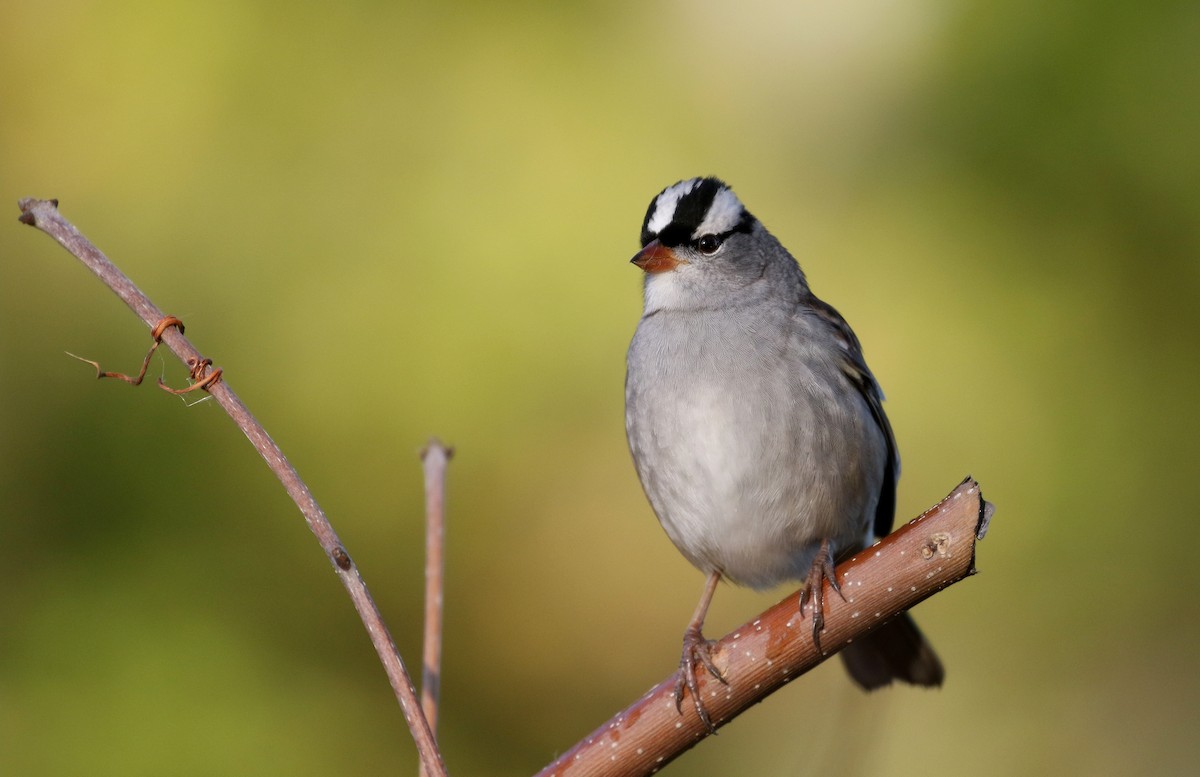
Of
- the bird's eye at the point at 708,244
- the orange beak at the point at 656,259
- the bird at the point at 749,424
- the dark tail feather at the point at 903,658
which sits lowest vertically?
the dark tail feather at the point at 903,658

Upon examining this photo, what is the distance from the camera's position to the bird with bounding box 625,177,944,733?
266 cm

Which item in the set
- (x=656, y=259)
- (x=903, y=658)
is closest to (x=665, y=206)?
(x=656, y=259)

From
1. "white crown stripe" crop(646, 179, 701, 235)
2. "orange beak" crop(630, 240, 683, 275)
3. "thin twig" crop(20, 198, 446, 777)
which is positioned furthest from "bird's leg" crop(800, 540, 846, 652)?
"white crown stripe" crop(646, 179, 701, 235)

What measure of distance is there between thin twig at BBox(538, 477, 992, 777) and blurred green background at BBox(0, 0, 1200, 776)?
1732 mm

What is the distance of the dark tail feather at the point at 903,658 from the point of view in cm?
275

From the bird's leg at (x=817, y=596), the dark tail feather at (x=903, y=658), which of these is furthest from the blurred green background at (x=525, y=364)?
the bird's leg at (x=817, y=596)

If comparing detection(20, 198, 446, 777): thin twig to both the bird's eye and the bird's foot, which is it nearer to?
the bird's foot

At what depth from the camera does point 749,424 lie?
2646mm

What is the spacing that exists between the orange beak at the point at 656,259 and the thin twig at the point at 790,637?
1.26m

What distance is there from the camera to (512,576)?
151 inches

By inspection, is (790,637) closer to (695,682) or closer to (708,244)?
(695,682)

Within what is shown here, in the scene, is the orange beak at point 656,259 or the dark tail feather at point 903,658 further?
the orange beak at point 656,259

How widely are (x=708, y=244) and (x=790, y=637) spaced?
1464mm

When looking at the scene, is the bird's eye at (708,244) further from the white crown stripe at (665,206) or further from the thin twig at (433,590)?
the thin twig at (433,590)
